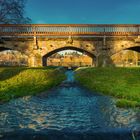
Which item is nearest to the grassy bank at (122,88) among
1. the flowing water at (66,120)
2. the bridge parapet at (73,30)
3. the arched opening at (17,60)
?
the flowing water at (66,120)

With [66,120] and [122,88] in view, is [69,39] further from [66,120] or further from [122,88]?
[66,120]

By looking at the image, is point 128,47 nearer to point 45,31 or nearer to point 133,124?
point 45,31

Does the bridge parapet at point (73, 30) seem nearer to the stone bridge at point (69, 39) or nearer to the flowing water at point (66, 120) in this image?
the stone bridge at point (69, 39)

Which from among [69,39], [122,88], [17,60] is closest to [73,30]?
[69,39]

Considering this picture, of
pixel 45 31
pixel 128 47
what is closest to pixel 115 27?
pixel 128 47

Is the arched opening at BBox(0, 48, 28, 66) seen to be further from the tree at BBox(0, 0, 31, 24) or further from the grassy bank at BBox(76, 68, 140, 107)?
the grassy bank at BBox(76, 68, 140, 107)

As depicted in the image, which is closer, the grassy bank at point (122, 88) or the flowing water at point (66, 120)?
the flowing water at point (66, 120)

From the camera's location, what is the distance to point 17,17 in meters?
35.5

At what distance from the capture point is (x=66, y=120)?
9289 millimetres

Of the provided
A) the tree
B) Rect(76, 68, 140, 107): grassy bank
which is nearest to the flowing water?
Rect(76, 68, 140, 107): grassy bank

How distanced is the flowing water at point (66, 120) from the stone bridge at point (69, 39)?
84.8 feet

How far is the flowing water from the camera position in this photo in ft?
25.2

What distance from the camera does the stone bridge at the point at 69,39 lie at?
38438mm

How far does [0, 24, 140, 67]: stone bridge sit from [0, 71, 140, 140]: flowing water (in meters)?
25.9
